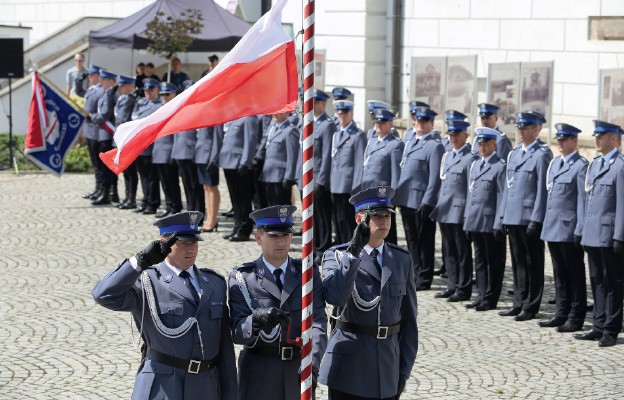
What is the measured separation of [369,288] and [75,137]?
1285 cm

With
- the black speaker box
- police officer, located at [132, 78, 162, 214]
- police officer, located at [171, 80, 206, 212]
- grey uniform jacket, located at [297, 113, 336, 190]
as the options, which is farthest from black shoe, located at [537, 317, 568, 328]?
the black speaker box

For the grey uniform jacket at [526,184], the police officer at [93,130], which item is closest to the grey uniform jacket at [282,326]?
the grey uniform jacket at [526,184]

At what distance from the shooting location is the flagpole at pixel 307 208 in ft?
20.9

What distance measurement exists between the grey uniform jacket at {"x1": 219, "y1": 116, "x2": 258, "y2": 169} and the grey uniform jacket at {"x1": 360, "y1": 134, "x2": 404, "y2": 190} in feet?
7.62

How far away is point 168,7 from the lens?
25016 mm

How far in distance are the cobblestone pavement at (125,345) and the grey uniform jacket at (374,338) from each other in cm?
177

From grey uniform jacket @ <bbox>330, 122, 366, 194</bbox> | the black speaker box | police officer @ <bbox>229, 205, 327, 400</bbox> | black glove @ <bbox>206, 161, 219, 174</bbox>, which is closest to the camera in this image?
police officer @ <bbox>229, 205, 327, 400</bbox>

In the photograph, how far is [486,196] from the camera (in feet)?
40.3

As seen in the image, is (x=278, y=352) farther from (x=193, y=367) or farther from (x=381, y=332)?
(x=381, y=332)

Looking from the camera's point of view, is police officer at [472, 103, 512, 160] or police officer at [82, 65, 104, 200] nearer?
police officer at [472, 103, 512, 160]

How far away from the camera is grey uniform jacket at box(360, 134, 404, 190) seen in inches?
537

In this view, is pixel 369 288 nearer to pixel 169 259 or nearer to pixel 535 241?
pixel 169 259

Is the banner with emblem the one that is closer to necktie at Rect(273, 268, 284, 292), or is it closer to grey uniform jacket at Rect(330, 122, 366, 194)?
grey uniform jacket at Rect(330, 122, 366, 194)

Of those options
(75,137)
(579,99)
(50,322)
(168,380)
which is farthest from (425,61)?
(168,380)
